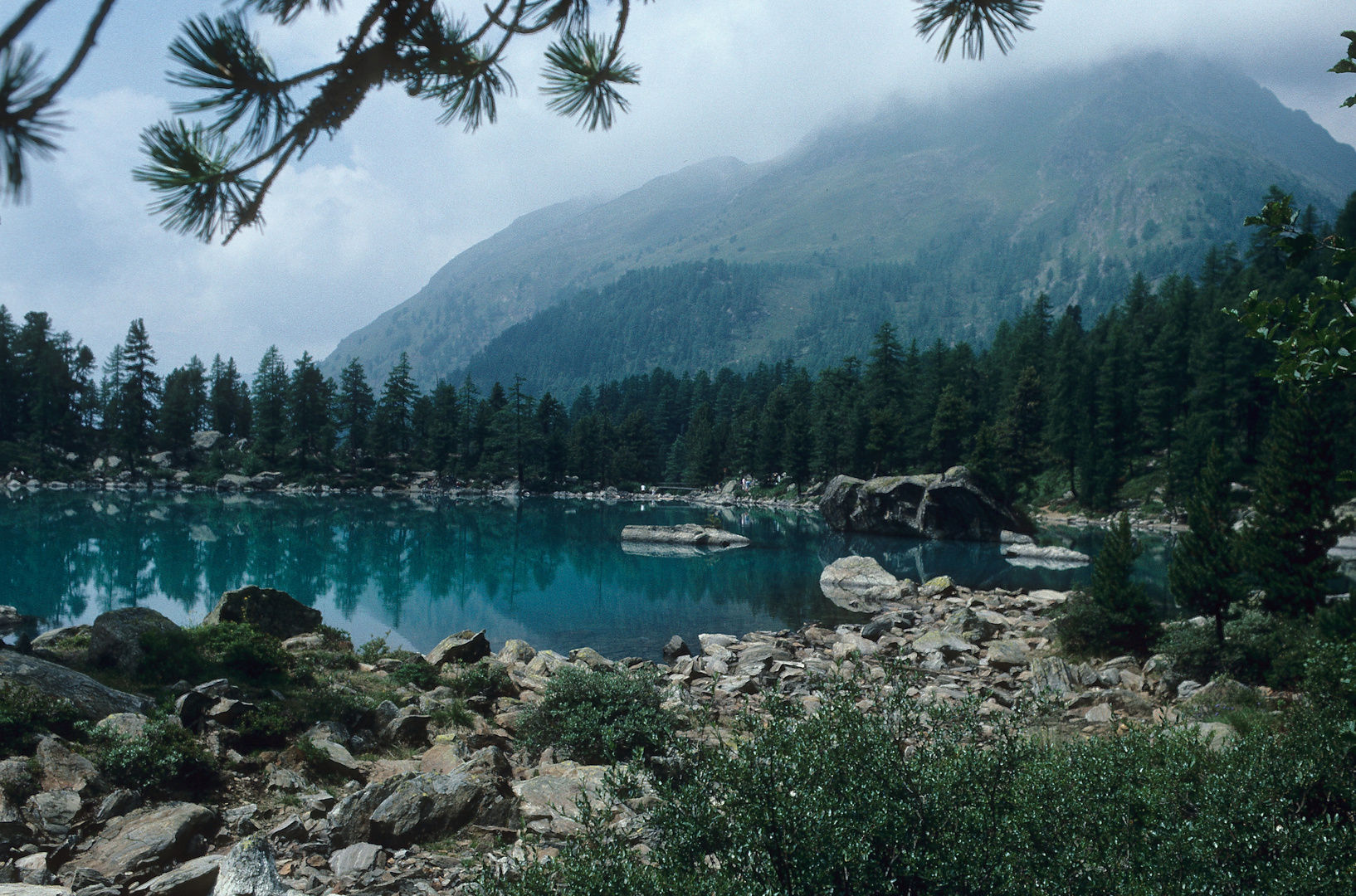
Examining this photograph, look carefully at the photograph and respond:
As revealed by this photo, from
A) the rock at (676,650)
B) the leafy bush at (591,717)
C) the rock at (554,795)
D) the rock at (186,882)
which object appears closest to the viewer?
the rock at (186,882)

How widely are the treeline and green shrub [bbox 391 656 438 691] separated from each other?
4014 centimetres

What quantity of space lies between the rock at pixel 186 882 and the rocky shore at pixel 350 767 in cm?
1

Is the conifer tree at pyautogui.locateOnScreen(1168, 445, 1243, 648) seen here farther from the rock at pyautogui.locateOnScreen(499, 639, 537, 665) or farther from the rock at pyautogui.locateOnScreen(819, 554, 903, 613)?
the rock at pyautogui.locateOnScreen(499, 639, 537, 665)

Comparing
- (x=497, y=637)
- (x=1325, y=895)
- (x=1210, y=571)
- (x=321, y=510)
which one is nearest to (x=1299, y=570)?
(x=1210, y=571)

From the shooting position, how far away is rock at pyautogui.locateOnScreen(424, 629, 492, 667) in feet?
39.4

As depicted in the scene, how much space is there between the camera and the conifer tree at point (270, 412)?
2739 inches

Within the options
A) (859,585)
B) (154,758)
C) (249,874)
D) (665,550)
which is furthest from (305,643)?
(665,550)

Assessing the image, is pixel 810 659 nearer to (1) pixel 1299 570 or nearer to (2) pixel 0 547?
(1) pixel 1299 570

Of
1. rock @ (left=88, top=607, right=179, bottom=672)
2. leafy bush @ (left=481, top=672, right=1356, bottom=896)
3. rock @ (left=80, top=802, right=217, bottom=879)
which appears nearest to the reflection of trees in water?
rock @ (left=88, top=607, right=179, bottom=672)

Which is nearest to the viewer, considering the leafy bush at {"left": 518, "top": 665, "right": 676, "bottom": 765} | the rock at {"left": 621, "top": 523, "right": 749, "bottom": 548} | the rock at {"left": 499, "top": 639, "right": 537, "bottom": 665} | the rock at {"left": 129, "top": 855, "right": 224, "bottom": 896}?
the rock at {"left": 129, "top": 855, "right": 224, "bottom": 896}

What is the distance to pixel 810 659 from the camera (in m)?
14.9

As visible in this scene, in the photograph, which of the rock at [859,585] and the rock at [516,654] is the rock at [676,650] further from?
the rock at [859,585]

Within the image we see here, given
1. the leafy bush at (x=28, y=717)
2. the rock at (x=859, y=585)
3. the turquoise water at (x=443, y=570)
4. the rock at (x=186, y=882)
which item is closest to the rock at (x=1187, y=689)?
the turquoise water at (x=443, y=570)

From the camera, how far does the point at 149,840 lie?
4.95m
